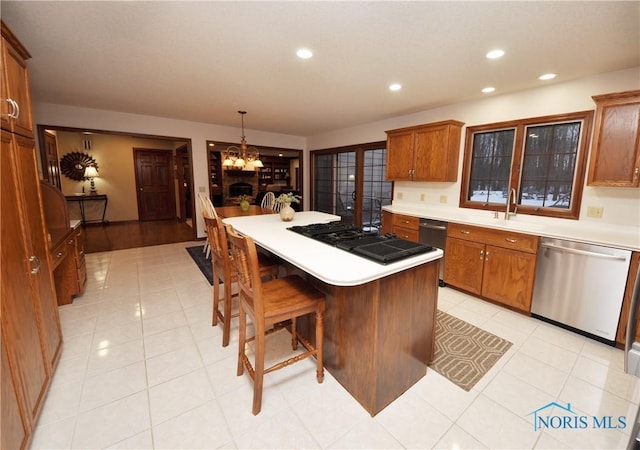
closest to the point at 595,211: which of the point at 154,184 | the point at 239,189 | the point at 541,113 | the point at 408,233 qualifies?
the point at 541,113

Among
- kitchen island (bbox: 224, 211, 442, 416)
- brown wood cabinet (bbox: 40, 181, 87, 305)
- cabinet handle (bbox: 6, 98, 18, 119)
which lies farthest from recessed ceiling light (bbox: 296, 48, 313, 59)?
brown wood cabinet (bbox: 40, 181, 87, 305)

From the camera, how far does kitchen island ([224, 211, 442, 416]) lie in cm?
147

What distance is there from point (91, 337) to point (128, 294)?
0.91 m

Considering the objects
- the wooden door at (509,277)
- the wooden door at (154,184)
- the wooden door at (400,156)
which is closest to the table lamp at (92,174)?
the wooden door at (154,184)

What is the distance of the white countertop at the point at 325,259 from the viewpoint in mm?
1309

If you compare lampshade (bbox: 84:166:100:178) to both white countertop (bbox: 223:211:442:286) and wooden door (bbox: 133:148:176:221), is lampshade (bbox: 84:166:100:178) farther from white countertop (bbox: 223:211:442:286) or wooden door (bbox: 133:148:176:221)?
white countertop (bbox: 223:211:442:286)

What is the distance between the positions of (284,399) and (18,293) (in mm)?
1572

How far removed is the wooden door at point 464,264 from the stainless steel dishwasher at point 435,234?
7 cm

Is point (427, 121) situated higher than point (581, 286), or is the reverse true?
point (427, 121)

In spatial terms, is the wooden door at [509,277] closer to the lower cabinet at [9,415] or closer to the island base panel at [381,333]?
the island base panel at [381,333]

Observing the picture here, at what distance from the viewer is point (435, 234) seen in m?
3.46

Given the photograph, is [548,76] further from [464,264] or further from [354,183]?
[354,183]

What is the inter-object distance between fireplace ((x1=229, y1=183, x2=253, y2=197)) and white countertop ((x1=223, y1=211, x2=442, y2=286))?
8.64m

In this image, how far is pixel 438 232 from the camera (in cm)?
342
